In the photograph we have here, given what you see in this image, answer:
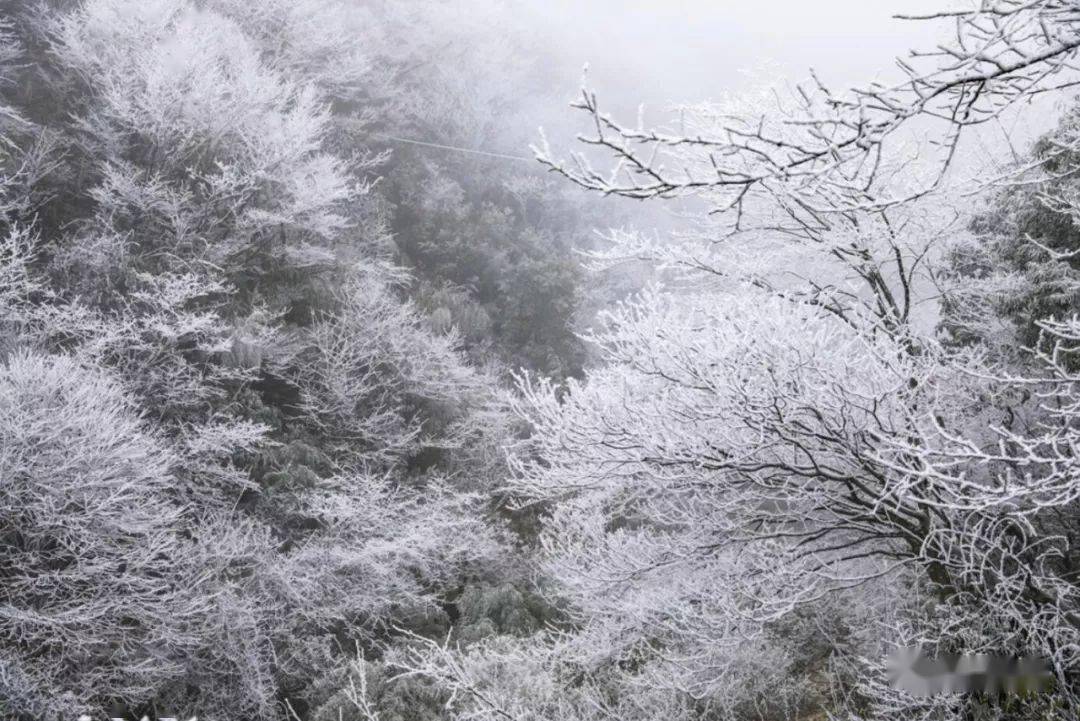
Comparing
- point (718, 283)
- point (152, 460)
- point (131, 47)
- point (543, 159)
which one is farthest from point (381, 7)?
point (543, 159)

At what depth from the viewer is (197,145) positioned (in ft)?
40.6

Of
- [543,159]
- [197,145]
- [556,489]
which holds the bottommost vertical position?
[556,489]

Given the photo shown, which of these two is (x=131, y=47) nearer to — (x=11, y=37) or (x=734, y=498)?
(x=11, y=37)

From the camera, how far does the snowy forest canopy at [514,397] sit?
3.75 meters

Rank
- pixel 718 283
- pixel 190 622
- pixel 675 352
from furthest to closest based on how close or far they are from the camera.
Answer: pixel 190 622, pixel 718 283, pixel 675 352

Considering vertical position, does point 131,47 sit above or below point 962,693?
above

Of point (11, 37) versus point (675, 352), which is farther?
point (11, 37)

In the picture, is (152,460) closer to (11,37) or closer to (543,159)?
(543,159)

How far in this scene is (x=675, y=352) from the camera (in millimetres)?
4398

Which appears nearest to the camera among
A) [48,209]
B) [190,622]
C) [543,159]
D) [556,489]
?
[543,159]

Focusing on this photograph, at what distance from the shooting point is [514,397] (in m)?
9.97

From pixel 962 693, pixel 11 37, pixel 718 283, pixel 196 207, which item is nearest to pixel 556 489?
pixel 718 283

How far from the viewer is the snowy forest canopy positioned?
12.3 feet

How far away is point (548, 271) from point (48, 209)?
11.1 m
